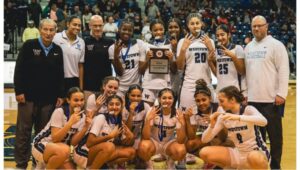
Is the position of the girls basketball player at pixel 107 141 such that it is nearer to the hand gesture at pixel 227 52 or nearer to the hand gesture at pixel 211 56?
the hand gesture at pixel 211 56

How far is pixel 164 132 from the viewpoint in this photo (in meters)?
5.83

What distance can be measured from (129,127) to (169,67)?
0.98 m

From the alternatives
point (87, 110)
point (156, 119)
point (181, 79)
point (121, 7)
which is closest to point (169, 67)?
point (181, 79)

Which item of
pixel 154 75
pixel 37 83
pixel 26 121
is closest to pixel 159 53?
pixel 154 75

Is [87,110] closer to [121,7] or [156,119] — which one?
[156,119]

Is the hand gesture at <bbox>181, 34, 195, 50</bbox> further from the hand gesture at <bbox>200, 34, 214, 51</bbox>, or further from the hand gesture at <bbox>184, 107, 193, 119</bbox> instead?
the hand gesture at <bbox>184, 107, 193, 119</bbox>

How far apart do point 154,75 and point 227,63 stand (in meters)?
0.92

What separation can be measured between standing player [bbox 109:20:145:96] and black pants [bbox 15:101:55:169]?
94 centimetres

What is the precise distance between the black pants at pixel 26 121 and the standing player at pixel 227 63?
2036mm

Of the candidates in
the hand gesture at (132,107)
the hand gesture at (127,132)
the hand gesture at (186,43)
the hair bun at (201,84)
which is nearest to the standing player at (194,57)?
the hand gesture at (186,43)

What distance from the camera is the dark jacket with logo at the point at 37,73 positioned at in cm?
567

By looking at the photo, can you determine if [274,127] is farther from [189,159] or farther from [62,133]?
[62,133]

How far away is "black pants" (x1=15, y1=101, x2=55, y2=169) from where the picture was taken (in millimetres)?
5742

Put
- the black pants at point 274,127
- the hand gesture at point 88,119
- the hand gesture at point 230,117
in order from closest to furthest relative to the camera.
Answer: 1. the hand gesture at point 230,117
2. the hand gesture at point 88,119
3. the black pants at point 274,127
